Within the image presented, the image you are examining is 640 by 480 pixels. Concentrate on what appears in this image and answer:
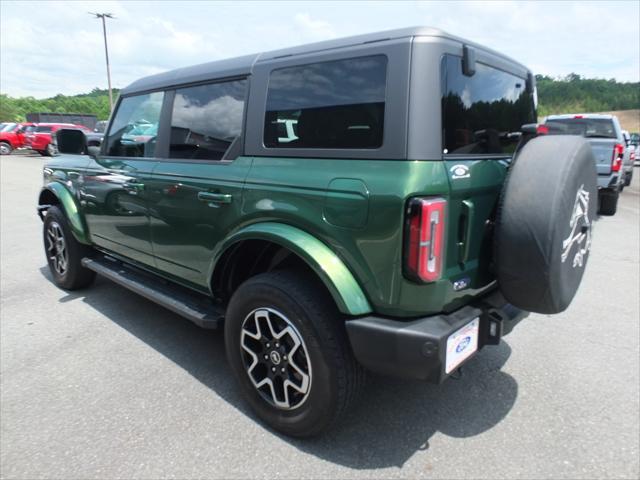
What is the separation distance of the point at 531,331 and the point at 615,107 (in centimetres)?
9258

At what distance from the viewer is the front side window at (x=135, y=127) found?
11.2ft

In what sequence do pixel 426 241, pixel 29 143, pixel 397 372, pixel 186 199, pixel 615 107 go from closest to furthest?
1. pixel 426 241
2. pixel 397 372
3. pixel 186 199
4. pixel 29 143
5. pixel 615 107

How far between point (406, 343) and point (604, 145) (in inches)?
322

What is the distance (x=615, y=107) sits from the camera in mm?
78500

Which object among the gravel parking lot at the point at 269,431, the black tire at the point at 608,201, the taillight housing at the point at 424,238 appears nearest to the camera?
the taillight housing at the point at 424,238

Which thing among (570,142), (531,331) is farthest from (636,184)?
(570,142)

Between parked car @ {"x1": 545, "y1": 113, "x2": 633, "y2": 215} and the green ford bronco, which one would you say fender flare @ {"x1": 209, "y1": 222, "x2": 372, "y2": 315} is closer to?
the green ford bronco

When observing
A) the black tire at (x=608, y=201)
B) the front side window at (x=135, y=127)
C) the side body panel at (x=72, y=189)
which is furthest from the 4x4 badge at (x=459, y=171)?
the black tire at (x=608, y=201)

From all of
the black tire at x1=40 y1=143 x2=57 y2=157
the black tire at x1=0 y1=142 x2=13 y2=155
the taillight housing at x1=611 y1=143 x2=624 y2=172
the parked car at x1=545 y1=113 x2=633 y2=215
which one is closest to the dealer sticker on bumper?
the parked car at x1=545 y1=113 x2=633 y2=215

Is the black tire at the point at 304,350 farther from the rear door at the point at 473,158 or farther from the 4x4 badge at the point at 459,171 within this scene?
the 4x4 badge at the point at 459,171

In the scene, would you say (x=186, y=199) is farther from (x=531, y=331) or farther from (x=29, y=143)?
(x=29, y=143)

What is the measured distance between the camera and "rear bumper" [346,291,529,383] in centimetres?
195

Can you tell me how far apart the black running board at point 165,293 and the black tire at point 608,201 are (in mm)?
8298

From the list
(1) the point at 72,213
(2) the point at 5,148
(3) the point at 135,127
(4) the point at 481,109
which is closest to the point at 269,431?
(4) the point at 481,109
